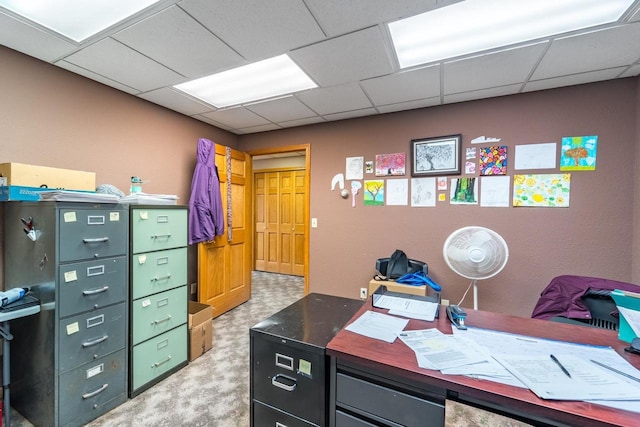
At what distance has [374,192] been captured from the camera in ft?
10.2

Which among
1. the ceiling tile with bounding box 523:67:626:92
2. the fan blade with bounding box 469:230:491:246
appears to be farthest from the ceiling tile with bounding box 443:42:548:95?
the fan blade with bounding box 469:230:491:246

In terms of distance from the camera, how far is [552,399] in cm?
70

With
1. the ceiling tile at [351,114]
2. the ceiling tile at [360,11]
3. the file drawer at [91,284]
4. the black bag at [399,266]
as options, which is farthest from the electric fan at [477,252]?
the file drawer at [91,284]

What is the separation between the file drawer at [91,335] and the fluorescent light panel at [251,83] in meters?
1.94

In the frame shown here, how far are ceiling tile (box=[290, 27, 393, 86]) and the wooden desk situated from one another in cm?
174

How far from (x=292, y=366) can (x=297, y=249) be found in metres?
4.25

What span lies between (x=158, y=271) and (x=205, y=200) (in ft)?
3.72

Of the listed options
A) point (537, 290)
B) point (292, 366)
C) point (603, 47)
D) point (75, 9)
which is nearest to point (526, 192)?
point (537, 290)

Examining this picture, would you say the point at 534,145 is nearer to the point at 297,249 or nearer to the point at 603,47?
the point at 603,47

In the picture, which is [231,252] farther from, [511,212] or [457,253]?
[511,212]

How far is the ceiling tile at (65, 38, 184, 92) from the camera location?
1804mm

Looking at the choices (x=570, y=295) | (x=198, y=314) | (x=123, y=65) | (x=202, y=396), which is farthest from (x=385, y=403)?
(x=123, y=65)

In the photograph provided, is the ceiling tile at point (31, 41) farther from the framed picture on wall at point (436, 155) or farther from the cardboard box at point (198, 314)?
the framed picture on wall at point (436, 155)

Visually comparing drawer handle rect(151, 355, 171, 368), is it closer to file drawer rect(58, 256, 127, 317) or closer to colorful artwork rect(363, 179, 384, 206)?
file drawer rect(58, 256, 127, 317)
